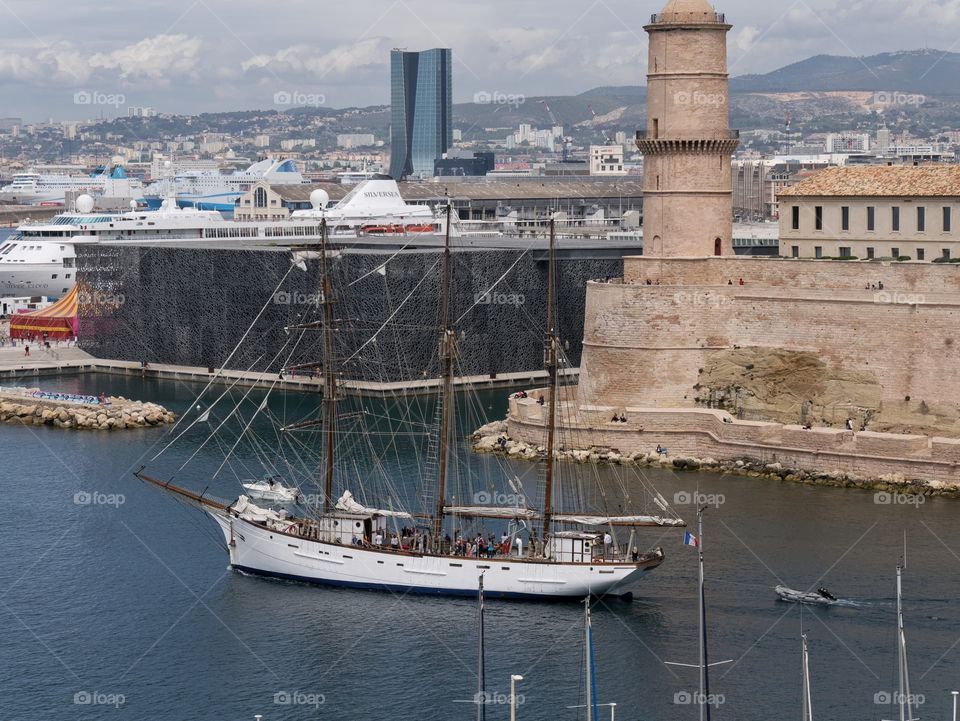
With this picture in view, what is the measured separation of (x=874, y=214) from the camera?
187 feet

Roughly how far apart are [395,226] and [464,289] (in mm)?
23567

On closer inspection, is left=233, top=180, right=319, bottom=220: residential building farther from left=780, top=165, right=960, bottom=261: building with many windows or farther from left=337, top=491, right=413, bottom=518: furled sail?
left=337, top=491, right=413, bottom=518: furled sail

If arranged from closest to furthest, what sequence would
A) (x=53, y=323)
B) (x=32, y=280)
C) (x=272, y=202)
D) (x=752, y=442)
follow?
1. (x=752, y=442)
2. (x=53, y=323)
3. (x=32, y=280)
4. (x=272, y=202)

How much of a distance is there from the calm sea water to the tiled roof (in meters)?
11.8

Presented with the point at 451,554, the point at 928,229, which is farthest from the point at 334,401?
the point at 928,229

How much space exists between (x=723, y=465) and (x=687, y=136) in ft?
32.6

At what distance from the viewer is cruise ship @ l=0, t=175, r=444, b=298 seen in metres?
90.9

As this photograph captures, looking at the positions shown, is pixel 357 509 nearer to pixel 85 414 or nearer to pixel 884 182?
pixel 884 182

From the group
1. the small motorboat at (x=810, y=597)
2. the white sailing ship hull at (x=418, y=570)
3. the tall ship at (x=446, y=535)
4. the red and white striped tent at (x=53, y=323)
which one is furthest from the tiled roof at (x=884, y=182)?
the red and white striped tent at (x=53, y=323)

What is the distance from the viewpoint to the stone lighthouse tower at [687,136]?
55312 mm

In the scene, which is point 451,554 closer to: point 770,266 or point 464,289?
point 770,266

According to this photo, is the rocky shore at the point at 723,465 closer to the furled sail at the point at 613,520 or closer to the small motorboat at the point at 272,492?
the furled sail at the point at 613,520

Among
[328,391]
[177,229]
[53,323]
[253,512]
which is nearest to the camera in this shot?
[253,512]

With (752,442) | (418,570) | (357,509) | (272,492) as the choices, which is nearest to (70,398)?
(272,492)
